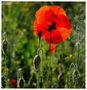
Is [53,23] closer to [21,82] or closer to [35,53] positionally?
[35,53]

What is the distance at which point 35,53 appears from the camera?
274cm

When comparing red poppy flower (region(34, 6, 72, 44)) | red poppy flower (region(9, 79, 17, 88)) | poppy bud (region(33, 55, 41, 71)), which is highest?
red poppy flower (region(34, 6, 72, 44))

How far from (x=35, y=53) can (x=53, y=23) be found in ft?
0.82

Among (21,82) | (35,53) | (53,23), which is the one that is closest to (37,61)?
(35,53)

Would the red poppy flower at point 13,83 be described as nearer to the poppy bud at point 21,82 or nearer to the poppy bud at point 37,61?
the poppy bud at point 21,82

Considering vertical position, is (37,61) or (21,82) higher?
(37,61)

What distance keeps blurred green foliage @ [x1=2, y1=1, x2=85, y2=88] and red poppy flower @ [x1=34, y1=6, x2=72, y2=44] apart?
39 millimetres

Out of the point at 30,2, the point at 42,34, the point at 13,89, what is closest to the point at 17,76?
the point at 13,89

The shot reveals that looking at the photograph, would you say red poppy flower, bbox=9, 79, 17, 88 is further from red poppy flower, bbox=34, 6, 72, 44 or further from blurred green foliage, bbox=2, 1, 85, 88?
red poppy flower, bbox=34, 6, 72, 44

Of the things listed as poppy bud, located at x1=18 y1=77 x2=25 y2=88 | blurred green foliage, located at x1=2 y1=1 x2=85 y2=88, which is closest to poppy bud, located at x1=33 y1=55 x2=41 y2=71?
blurred green foliage, located at x1=2 y1=1 x2=85 y2=88

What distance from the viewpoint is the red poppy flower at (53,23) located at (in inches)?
107

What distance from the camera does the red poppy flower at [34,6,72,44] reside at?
2.71m

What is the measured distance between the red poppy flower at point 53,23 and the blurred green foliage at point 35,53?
4cm

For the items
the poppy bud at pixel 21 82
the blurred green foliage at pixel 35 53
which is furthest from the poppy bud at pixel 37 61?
the poppy bud at pixel 21 82
